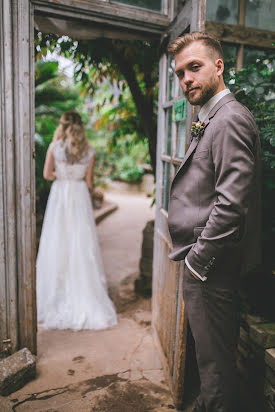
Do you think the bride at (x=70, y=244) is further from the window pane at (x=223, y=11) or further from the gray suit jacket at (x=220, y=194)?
the gray suit jacket at (x=220, y=194)

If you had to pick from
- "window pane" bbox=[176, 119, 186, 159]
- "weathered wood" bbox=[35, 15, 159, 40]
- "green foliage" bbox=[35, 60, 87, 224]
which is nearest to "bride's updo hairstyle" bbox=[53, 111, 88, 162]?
"weathered wood" bbox=[35, 15, 159, 40]

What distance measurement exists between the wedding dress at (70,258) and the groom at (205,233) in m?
2.00

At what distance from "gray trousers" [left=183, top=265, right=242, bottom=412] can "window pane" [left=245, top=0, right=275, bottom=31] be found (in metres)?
1.84

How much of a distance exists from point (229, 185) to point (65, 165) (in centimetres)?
265

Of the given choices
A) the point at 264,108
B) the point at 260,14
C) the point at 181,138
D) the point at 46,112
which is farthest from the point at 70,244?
the point at 46,112

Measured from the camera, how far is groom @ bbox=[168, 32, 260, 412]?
64.3 inches

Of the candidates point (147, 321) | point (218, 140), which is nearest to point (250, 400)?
A: point (147, 321)

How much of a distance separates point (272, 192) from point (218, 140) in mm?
918

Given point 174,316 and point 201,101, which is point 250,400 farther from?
point 201,101

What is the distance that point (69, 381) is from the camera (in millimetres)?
2621

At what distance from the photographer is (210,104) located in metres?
1.77

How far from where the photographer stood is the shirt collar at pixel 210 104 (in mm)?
1745

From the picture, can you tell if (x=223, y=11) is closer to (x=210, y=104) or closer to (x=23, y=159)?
(x=210, y=104)

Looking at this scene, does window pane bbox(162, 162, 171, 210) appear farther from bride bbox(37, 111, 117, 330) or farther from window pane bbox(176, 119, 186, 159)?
bride bbox(37, 111, 117, 330)
